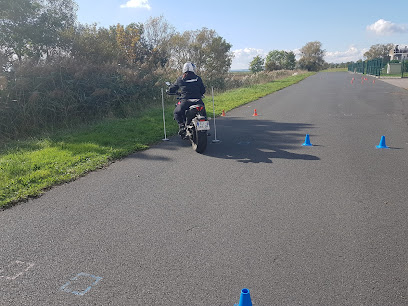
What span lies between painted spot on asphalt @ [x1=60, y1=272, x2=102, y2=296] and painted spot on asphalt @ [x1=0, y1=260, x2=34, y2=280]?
0.56 m

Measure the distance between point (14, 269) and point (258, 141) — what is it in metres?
6.85

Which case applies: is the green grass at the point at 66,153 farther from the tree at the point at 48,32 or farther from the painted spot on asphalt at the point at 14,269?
the tree at the point at 48,32

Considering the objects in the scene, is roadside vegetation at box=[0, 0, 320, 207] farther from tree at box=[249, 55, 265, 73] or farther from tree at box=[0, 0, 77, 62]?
tree at box=[249, 55, 265, 73]

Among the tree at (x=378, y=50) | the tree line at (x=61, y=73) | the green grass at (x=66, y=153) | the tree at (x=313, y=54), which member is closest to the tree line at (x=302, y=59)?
the tree at (x=313, y=54)

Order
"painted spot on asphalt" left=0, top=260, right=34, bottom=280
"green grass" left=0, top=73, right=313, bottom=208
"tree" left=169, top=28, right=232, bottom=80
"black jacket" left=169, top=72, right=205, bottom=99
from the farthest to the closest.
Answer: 1. "tree" left=169, top=28, right=232, bottom=80
2. "black jacket" left=169, top=72, right=205, bottom=99
3. "green grass" left=0, top=73, right=313, bottom=208
4. "painted spot on asphalt" left=0, top=260, right=34, bottom=280

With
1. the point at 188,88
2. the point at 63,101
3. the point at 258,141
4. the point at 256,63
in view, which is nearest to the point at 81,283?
the point at 188,88

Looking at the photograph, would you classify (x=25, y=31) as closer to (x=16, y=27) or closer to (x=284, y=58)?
(x=16, y=27)

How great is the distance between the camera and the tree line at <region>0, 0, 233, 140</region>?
37.2 ft

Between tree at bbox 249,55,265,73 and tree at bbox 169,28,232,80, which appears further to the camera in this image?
tree at bbox 249,55,265,73

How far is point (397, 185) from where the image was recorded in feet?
18.0

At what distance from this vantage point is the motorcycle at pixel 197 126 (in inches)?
299

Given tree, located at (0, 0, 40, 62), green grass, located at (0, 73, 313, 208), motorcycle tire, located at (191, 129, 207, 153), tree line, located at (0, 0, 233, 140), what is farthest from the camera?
tree, located at (0, 0, 40, 62)

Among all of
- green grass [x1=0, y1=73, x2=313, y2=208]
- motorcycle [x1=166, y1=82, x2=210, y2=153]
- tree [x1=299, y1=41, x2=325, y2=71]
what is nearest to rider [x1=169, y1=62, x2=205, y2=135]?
motorcycle [x1=166, y1=82, x2=210, y2=153]

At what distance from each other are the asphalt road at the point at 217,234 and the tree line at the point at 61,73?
5.99 m
